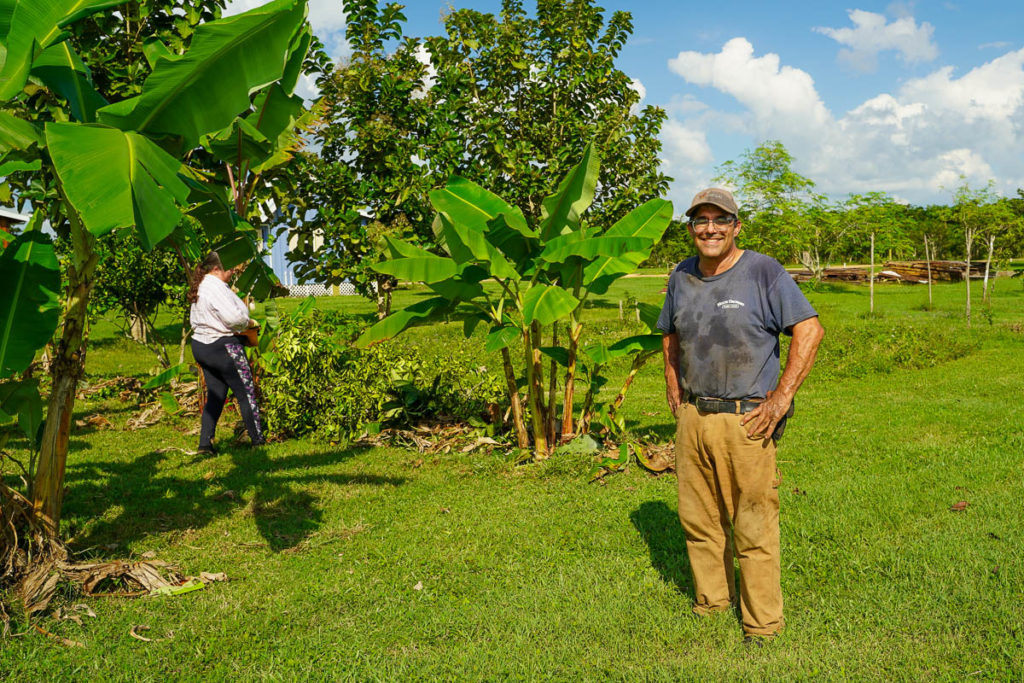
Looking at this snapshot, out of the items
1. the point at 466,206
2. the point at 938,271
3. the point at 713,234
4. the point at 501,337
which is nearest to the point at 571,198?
the point at 466,206

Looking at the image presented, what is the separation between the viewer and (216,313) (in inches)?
294

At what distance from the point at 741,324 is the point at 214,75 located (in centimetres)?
280

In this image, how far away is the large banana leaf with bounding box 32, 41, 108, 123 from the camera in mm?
3830

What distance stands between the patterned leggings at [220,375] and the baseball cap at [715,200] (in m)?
5.49

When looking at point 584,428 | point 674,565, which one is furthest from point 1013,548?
point 584,428

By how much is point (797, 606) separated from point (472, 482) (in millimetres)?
3287

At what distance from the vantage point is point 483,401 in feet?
28.2

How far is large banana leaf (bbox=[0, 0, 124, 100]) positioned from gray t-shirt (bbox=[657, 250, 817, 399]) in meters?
3.17

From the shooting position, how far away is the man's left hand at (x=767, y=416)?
11.5ft

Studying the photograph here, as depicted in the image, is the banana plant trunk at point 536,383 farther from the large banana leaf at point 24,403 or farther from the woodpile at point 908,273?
the woodpile at point 908,273

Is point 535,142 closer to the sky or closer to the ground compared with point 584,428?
closer to the sky

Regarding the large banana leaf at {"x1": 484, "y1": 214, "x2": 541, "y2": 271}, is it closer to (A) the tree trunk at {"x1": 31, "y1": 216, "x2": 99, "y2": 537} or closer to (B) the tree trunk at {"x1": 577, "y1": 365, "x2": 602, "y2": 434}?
(B) the tree trunk at {"x1": 577, "y1": 365, "x2": 602, "y2": 434}

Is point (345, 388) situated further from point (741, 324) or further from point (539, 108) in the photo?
point (539, 108)

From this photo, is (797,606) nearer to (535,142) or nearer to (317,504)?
(317,504)
